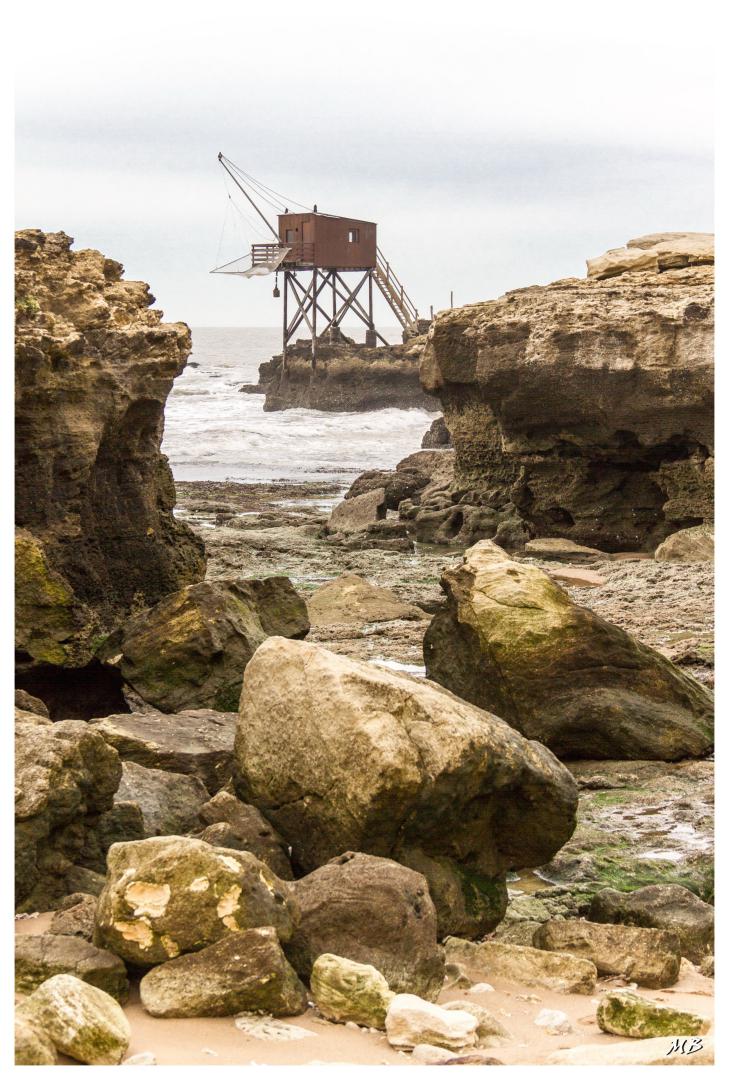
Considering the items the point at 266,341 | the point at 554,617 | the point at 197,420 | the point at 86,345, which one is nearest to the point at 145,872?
the point at 554,617

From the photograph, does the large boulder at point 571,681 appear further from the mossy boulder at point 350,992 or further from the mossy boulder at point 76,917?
the mossy boulder at point 350,992

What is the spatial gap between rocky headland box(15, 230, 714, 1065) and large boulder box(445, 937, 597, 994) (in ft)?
0.03

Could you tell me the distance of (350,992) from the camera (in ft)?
12.6

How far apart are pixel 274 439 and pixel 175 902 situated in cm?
3710

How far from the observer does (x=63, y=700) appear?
27.4 ft

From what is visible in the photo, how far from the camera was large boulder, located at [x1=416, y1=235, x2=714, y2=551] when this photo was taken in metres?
15.1

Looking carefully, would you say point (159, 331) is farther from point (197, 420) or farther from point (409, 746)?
point (197, 420)

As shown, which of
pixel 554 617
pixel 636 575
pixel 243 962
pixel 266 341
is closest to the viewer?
pixel 243 962

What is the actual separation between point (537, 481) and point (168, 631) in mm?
10004

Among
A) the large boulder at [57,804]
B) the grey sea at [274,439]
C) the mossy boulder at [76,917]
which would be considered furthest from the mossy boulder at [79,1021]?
the grey sea at [274,439]

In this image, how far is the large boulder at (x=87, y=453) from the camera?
814cm

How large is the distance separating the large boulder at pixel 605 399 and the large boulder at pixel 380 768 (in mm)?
10190

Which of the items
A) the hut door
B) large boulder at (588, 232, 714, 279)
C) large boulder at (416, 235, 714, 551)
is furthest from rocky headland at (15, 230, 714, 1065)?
the hut door

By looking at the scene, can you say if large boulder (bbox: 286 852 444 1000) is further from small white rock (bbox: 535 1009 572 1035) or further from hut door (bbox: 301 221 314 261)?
hut door (bbox: 301 221 314 261)
